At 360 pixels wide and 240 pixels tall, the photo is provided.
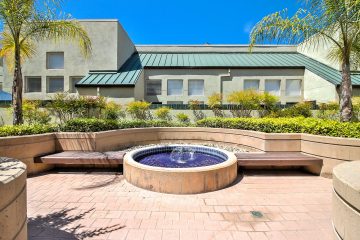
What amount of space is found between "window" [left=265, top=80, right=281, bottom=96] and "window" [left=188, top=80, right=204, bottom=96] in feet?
18.7

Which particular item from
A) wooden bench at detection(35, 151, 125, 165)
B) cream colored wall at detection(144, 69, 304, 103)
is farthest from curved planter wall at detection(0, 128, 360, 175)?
cream colored wall at detection(144, 69, 304, 103)

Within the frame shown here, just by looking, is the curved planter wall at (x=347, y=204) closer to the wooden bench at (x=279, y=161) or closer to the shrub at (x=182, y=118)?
the wooden bench at (x=279, y=161)

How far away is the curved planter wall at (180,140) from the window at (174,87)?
23.6 ft

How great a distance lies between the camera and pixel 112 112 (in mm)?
11953

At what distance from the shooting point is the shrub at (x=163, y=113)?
40.7 ft

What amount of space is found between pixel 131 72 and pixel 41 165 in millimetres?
11095

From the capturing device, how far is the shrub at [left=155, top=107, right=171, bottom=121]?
12.4 m

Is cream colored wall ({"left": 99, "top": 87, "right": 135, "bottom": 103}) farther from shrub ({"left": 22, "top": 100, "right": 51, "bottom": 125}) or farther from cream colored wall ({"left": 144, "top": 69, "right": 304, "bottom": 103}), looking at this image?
shrub ({"left": 22, "top": 100, "right": 51, "bottom": 125})

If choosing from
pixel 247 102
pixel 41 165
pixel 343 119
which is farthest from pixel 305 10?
pixel 41 165

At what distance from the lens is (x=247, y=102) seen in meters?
12.4

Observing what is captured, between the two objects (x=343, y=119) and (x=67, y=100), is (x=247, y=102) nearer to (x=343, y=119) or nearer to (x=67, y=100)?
(x=343, y=119)

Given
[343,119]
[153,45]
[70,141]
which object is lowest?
[70,141]

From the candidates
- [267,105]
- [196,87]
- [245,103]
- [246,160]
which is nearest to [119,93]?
[196,87]

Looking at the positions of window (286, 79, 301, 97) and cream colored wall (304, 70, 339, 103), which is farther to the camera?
window (286, 79, 301, 97)
